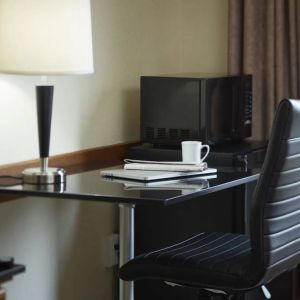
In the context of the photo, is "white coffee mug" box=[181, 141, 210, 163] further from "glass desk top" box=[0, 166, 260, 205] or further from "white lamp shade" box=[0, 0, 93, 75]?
"white lamp shade" box=[0, 0, 93, 75]

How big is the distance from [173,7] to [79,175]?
1241mm

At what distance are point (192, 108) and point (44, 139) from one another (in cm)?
73

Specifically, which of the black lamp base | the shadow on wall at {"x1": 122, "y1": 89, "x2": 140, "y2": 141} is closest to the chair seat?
the black lamp base

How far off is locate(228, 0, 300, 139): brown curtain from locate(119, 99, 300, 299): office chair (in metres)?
1.08

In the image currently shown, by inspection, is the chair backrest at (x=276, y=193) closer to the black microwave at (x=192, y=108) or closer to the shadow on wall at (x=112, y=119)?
the black microwave at (x=192, y=108)

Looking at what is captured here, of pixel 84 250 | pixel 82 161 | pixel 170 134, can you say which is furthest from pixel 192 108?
pixel 84 250

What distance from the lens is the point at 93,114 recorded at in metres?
3.26

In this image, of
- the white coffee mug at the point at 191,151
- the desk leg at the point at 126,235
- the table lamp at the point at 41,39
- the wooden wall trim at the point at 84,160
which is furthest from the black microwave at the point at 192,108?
the table lamp at the point at 41,39

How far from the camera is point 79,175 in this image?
2.78 m

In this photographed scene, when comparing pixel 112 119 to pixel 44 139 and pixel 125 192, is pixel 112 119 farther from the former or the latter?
pixel 125 192

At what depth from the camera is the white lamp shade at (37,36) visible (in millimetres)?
2473

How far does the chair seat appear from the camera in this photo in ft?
7.91

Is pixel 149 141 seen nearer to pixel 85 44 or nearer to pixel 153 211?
pixel 153 211

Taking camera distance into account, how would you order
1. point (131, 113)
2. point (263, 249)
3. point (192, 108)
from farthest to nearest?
point (131, 113), point (192, 108), point (263, 249)
